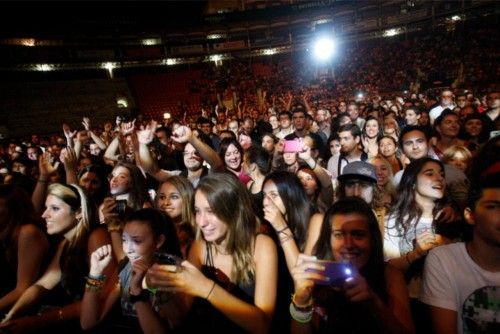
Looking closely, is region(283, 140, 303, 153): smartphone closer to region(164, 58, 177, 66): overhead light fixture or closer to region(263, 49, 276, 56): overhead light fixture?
region(164, 58, 177, 66): overhead light fixture

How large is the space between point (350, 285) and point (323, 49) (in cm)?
3261

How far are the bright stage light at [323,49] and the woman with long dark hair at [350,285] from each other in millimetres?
29074

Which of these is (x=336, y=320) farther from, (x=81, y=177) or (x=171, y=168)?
(x=171, y=168)

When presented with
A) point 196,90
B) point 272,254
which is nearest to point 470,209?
point 272,254

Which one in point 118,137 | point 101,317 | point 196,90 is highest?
point 196,90

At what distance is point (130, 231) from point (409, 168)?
2.39m

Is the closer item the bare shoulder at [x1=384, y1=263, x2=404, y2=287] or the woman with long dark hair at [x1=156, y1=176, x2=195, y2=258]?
the bare shoulder at [x1=384, y1=263, x2=404, y2=287]

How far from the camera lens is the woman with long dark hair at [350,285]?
1595 mm

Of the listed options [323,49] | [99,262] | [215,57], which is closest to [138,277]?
[99,262]

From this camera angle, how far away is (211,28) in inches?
1299

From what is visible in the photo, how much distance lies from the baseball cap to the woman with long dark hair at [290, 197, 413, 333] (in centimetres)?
111

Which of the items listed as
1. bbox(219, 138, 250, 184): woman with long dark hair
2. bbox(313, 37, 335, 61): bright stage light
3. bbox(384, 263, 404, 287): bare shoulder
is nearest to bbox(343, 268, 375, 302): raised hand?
bbox(384, 263, 404, 287): bare shoulder

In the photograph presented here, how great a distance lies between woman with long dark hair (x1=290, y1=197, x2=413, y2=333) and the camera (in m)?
1.59

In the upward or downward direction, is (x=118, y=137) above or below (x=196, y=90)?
below
